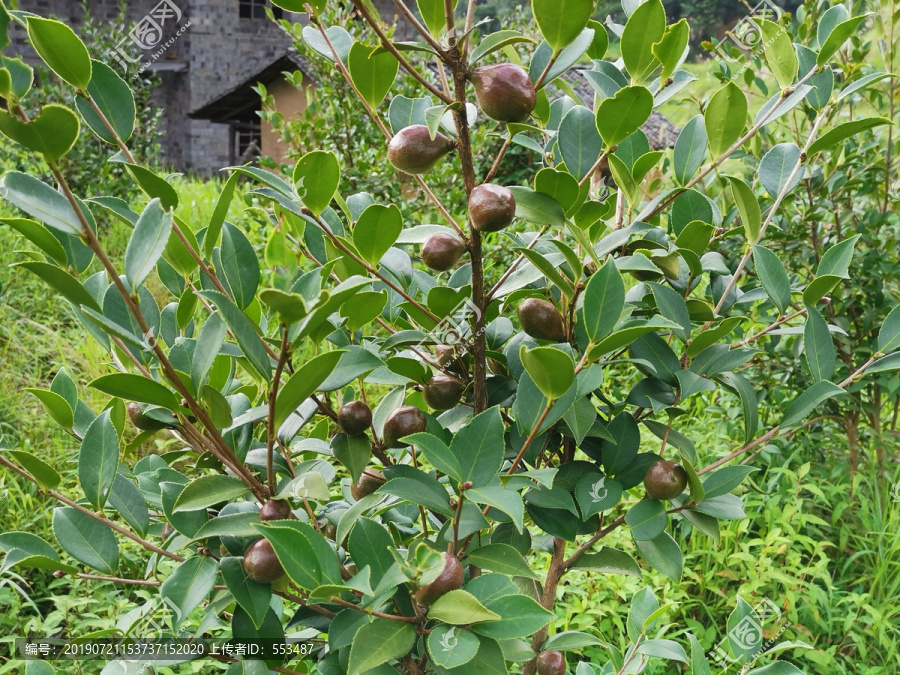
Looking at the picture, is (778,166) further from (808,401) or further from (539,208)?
(539,208)

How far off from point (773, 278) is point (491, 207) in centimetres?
35

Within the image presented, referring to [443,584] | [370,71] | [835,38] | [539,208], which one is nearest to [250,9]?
[370,71]

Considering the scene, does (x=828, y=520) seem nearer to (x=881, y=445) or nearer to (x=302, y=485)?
(x=881, y=445)

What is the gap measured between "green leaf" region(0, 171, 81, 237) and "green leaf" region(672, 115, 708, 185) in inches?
23.6

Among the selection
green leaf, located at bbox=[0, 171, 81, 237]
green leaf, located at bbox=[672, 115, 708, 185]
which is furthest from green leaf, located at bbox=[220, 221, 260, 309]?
green leaf, located at bbox=[672, 115, 708, 185]

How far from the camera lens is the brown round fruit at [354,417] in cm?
68

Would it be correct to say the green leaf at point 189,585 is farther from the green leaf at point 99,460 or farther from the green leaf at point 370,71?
the green leaf at point 370,71

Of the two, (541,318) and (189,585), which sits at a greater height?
(541,318)

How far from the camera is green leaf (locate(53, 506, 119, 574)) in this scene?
65 centimetres

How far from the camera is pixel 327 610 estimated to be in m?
0.68

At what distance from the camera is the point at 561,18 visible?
0.55 m

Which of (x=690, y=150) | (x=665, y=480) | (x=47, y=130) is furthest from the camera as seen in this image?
(x=690, y=150)

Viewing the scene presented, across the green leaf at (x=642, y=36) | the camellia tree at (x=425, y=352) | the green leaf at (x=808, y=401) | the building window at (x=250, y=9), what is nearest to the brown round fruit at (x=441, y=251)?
the camellia tree at (x=425, y=352)

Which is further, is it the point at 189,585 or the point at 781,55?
the point at 781,55
